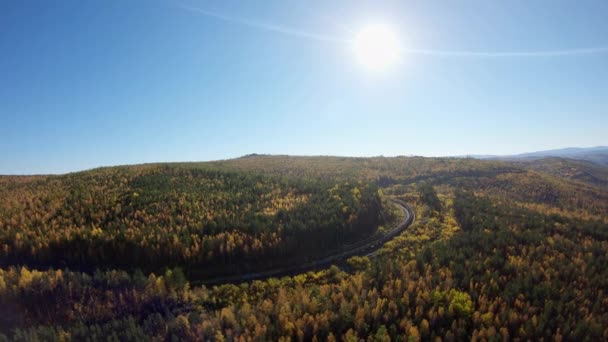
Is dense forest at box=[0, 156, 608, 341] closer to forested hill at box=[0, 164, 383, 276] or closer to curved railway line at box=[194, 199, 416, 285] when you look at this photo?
forested hill at box=[0, 164, 383, 276]

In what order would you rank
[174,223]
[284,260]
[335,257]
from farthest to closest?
1. [174,223]
2. [335,257]
3. [284,260]

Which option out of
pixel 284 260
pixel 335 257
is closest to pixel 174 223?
pixel 284 260

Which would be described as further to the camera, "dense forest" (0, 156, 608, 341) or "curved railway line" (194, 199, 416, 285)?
"curved railway line" (194, 199, 416, 285)

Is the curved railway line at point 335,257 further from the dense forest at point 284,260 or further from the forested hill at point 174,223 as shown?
the dense forest at point 284,260

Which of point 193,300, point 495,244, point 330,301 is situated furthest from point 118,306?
point 495,244

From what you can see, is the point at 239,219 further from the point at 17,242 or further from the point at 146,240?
the point at 17,242

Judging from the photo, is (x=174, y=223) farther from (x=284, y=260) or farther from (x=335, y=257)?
(x=335, y=257)

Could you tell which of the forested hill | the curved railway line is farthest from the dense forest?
the curved railway line

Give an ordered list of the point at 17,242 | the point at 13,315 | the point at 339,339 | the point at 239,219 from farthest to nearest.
→ the point at 239,219 < the point at 17,242 < the point at 13,315 < the point at 339,339
